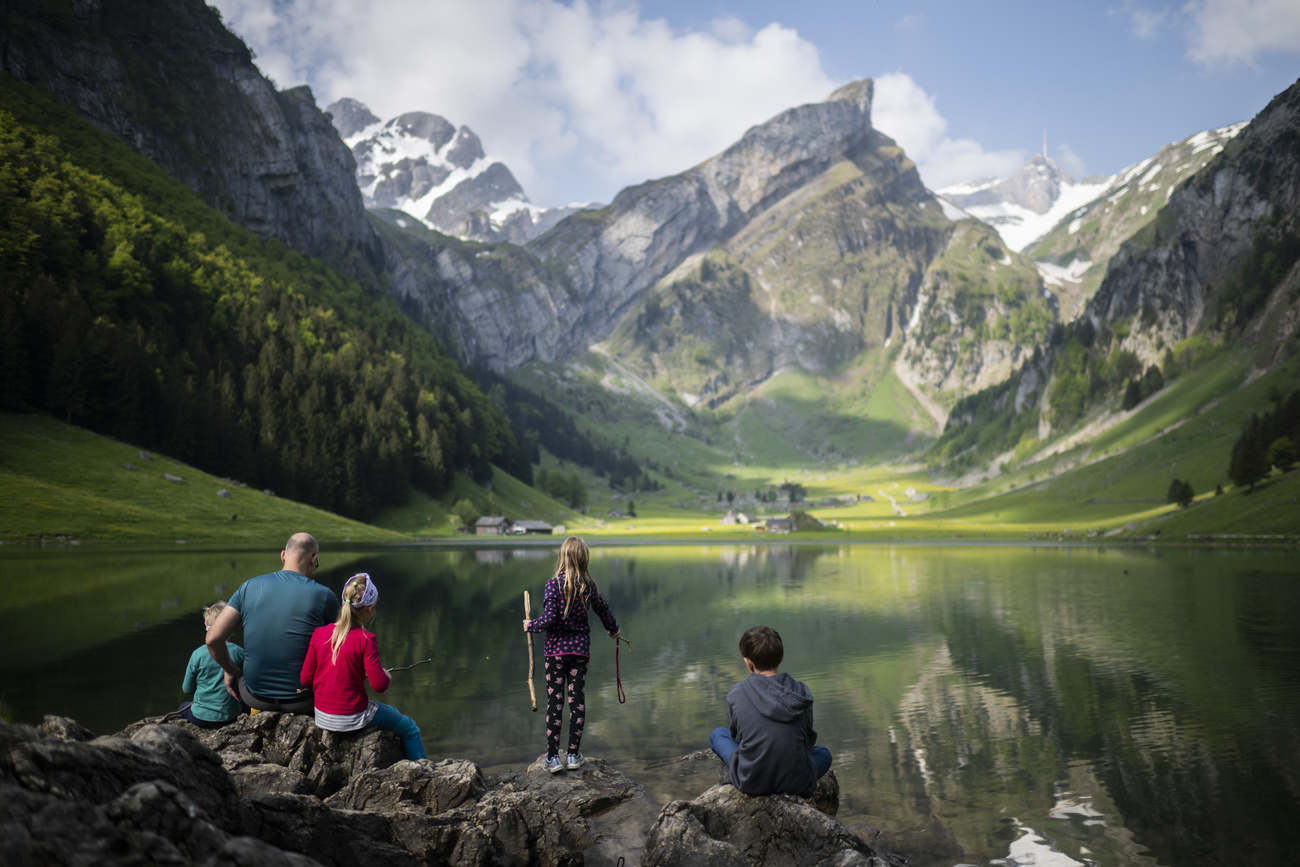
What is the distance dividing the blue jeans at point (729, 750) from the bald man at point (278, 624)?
6.39m

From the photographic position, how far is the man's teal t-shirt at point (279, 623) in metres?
11.4

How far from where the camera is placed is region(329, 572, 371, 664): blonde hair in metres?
10.9

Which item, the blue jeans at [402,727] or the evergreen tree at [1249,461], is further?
the evergreen tree at [1249,461]

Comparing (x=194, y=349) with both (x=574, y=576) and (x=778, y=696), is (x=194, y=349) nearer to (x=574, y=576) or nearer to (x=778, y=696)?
(x=574, y=576)

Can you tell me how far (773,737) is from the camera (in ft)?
31.3

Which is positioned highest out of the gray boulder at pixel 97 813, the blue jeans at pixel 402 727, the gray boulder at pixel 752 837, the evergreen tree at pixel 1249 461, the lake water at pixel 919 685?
the evergreen tree at pixel 1249 461

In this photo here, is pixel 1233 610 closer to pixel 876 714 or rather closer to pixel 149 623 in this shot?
pixel 876 714

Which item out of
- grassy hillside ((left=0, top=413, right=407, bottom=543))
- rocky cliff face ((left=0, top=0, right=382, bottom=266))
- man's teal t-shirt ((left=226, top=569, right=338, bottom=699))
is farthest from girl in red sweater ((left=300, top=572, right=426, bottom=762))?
rocky cliff face ((left=0, top=0, right=382, bottom=266))

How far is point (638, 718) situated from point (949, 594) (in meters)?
36.6

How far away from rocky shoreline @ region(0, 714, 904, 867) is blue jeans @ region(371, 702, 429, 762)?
0.59ft

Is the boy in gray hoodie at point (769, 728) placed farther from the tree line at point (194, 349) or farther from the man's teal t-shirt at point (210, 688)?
the tree line at point (194, 349)

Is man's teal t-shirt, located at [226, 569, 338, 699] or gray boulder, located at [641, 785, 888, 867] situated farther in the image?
man's teal t-shirt, located at [226, 569, 338, 699]

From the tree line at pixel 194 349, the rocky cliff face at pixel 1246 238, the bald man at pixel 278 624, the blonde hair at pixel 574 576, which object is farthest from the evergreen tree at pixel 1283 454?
the tree line at pixel 194 349

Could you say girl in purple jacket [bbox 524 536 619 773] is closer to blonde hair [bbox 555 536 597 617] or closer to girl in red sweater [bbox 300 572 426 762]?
blonde hair [bbox 555 536 597 617]
